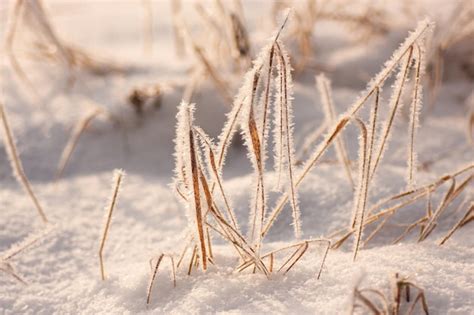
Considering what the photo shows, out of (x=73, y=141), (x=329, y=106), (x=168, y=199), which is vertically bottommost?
(x=168, y=199)

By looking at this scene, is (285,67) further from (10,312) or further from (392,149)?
(392,149)

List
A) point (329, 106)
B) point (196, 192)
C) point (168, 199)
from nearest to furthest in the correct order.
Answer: point (196, 192) → point (329, 106) → point (168, 199)

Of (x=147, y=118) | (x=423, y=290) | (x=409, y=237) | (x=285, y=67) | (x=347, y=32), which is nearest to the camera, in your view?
(x=423, y=290)

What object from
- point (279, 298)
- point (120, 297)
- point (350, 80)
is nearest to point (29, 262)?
point (120, 297)

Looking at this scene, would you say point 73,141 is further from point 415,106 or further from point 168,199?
point 415,106

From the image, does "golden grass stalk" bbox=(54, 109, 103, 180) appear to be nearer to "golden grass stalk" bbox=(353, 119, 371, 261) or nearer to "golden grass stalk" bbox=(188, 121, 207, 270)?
"golden grass stalk" bbox=(188, 121, 207, 270)

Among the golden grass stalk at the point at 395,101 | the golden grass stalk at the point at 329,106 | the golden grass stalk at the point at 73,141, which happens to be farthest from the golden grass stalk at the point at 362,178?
the golden grass stalk at the point at 73,141

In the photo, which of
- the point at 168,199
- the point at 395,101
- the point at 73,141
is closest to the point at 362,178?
the point at 395,101

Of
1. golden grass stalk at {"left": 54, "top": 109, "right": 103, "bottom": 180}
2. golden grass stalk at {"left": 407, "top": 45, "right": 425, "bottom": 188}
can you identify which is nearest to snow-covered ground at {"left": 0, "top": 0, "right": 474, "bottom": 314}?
golden grass stalk at {"left": 54, "top": 109, "right": 103, "bottom": 180}
